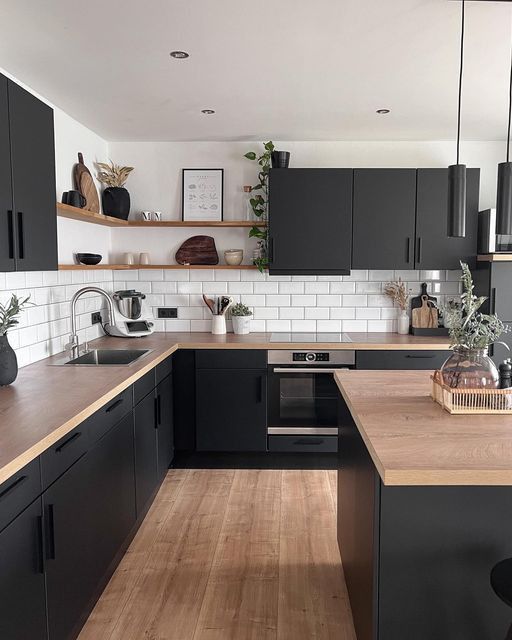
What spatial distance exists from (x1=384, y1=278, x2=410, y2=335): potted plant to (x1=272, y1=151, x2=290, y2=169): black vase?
4.26 ft

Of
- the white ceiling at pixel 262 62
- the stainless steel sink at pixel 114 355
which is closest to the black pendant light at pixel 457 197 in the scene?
the white ceiling at pixel 262 62

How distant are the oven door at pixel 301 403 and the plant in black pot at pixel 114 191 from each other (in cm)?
173

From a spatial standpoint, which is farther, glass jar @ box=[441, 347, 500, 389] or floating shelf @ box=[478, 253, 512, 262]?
floating shelf @ box=[478, 253, 512, 262]

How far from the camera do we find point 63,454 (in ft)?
6.98

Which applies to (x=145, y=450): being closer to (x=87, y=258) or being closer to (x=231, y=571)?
(x=231, y=571)

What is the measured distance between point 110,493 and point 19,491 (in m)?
0.98

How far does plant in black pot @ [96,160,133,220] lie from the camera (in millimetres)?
4527

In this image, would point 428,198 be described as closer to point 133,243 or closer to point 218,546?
point 133,243

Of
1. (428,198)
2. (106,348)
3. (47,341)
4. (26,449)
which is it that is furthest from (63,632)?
(428,198)

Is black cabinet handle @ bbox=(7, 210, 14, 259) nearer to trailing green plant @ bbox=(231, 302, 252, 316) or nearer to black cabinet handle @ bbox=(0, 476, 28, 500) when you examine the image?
black cabinet handle @ bbox=(0, 476, 28, 500)

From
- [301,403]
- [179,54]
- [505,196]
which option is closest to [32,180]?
[179,54]

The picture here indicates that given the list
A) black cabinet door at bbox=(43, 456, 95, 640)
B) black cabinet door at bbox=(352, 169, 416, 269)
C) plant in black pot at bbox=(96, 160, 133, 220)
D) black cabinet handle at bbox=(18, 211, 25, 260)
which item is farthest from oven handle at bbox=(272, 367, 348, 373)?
black cabinet handle at bbox=(18, 211, 25, 260)

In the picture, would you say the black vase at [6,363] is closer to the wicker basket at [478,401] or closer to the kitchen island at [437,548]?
the kitchen island at [437,548]

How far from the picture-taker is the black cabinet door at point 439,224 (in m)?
4.38
